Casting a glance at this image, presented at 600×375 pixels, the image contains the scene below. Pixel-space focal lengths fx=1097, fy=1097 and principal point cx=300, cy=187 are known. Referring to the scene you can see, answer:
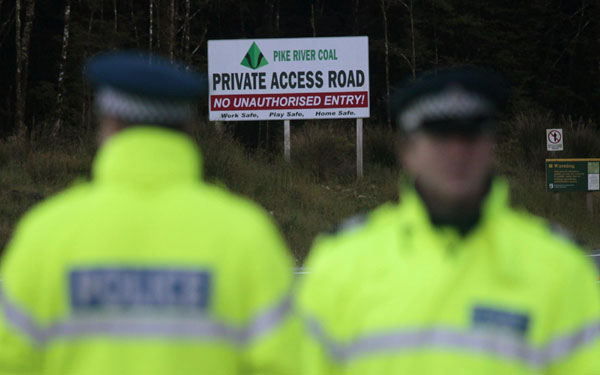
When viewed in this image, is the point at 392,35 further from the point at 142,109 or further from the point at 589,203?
the point at 142,109

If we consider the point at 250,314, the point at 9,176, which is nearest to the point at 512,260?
the point at 250,314

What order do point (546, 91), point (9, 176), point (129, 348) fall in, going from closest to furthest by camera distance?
point (129, 348), point (9, 176), point (546, 91)

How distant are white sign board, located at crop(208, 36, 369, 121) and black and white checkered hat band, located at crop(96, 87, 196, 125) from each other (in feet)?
68.9

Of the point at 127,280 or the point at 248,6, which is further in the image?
Result: the point at 248,6

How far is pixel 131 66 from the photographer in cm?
286

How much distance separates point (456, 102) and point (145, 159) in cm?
84

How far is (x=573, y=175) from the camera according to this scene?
2348 centimetres

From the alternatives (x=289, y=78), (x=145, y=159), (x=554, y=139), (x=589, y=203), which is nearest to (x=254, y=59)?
(x=289, y=78)

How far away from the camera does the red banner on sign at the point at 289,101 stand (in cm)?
2391

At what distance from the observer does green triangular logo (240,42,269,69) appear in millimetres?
23781

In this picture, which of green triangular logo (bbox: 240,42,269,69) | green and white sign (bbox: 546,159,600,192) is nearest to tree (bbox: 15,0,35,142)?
green triangular logo (bbox: 240,42,269,69)

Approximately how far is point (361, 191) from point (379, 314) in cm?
2141

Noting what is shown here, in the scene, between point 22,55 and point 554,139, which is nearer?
point 554,139

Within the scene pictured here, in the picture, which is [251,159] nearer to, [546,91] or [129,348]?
[129,348]
